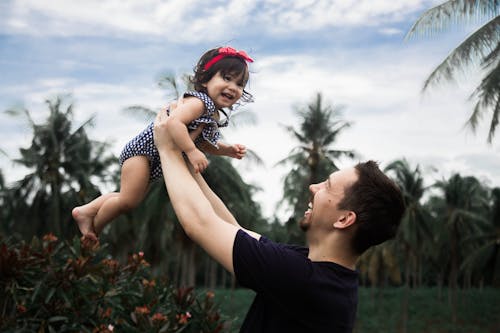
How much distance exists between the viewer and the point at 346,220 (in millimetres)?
2170

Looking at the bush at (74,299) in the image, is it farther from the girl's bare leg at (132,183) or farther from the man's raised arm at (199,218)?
the man's raised arm at (199,218)

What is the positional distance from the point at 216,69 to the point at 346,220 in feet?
2.94

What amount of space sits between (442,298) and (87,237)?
44910mm

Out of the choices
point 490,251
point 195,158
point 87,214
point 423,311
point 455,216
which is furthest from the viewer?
point 423,311

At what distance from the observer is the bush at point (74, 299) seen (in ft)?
16.3

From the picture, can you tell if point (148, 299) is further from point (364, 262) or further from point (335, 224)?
point (364, 262)

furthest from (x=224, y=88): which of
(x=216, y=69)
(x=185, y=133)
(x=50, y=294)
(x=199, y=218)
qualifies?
(x=50, y=294)

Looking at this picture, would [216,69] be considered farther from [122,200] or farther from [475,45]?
[475,45]

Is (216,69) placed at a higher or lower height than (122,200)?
higher

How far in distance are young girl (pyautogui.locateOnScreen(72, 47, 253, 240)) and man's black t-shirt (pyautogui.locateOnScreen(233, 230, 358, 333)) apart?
0.61 meters

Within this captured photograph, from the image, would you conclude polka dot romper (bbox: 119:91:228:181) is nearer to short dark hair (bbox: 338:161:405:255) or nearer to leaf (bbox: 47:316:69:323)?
short dark hair (bbox: 338:161:405:255)

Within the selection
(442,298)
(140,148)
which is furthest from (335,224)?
(442,298)

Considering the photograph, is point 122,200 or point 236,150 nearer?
point 122,200

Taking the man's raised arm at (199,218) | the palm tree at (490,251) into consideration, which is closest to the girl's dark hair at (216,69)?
the man's raised arm at (199,218)
